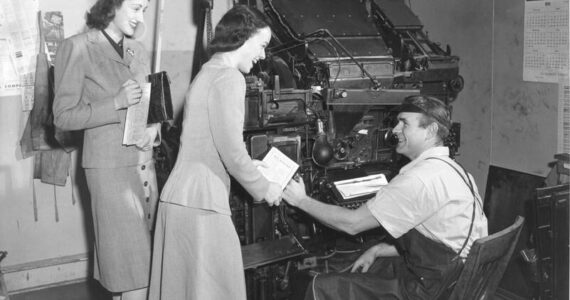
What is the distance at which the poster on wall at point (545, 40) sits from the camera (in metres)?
4.03

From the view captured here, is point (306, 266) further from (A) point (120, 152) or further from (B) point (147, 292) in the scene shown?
(A) point (120, 152)

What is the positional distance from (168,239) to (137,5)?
1.12 metres

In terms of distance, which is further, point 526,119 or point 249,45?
point 526,119

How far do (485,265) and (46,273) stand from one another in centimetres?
285

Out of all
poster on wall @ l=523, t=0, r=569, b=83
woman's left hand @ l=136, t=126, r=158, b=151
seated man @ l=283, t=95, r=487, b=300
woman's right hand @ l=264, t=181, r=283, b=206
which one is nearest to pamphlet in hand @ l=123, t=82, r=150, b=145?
woman's left hand @ l=136, t=126, r=158, b=151

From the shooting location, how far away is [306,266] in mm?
3715

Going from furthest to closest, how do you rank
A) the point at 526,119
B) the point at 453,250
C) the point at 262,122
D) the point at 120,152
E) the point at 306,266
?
1. the point at 526,119
2. the point at 306,266
3. the point at 262,122
4. the point at 120,152
5. the point at 453,250

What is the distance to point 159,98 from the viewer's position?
302 centimetres

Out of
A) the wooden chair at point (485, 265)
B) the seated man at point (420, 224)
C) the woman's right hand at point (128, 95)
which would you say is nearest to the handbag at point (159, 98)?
the woman's right hand at point (128, 95)

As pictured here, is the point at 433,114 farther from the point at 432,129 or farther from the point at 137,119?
the point at 137,119

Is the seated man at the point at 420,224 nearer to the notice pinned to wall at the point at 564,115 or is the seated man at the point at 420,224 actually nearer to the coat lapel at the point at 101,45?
the coat lapel at the point at 101,45

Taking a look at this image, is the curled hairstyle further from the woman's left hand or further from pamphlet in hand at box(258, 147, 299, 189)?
the woman's left hand

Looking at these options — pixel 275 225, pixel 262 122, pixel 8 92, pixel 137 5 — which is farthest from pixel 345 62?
pixel 8 92

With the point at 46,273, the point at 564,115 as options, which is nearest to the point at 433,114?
the point at 564,115
